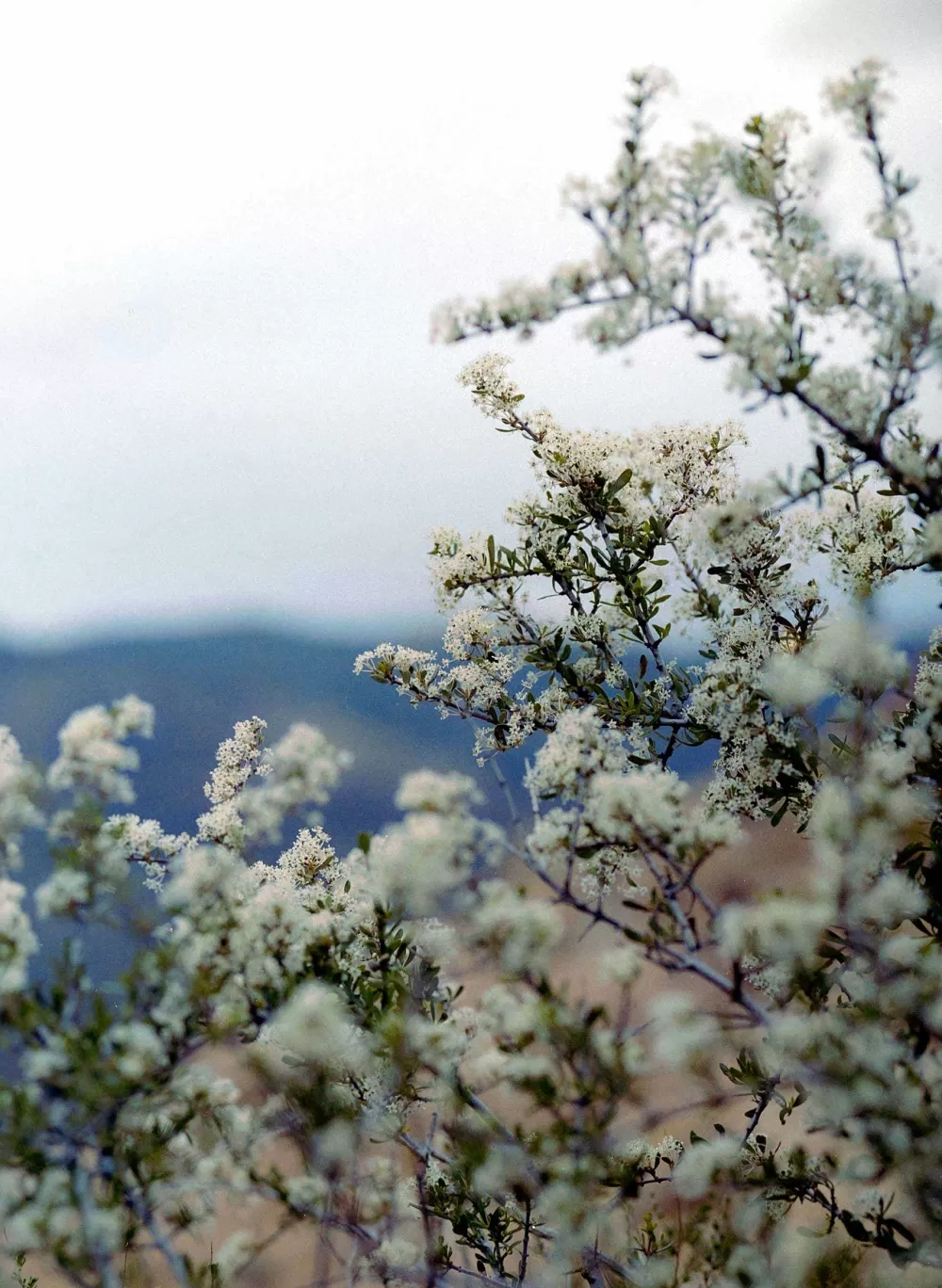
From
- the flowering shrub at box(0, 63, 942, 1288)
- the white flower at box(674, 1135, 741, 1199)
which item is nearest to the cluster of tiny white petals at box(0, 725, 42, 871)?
the flowering shrub at box(0, 63, 942, 1288)

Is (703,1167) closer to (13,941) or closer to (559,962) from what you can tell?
(559,962)

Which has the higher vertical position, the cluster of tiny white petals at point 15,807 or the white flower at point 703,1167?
the cluster of tiny white petals at point 15,807

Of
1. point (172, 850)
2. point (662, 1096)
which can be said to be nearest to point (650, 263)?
point (172, 850)

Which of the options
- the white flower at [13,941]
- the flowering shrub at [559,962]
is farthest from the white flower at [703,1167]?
the white flower at [13,941]

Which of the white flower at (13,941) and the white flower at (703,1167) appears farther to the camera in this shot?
the white flower at (703,1167)

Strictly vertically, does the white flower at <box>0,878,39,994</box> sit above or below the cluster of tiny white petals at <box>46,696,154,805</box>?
below

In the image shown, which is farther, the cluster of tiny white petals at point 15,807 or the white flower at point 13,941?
the cluster of tiny white petals at point 15,807

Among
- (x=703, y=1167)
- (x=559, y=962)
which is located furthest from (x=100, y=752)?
(x=703, y=1167)

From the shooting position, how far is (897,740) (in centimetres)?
172

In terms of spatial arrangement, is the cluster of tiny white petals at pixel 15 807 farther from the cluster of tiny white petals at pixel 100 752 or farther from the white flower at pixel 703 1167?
the white flower at pixel 703 1167

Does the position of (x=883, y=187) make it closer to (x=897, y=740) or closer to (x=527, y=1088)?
(x=897, y=740)

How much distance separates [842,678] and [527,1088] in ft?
3.23

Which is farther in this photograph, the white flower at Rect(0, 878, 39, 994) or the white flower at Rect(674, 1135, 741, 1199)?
the white flower at Rect(674, 1135, 741, 1199)

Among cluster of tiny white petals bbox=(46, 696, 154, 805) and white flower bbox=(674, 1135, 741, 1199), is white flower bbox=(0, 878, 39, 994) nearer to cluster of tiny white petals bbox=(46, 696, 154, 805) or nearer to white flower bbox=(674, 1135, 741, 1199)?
cluster of tiny white petals bbox=(46, 696, 154, 805)
